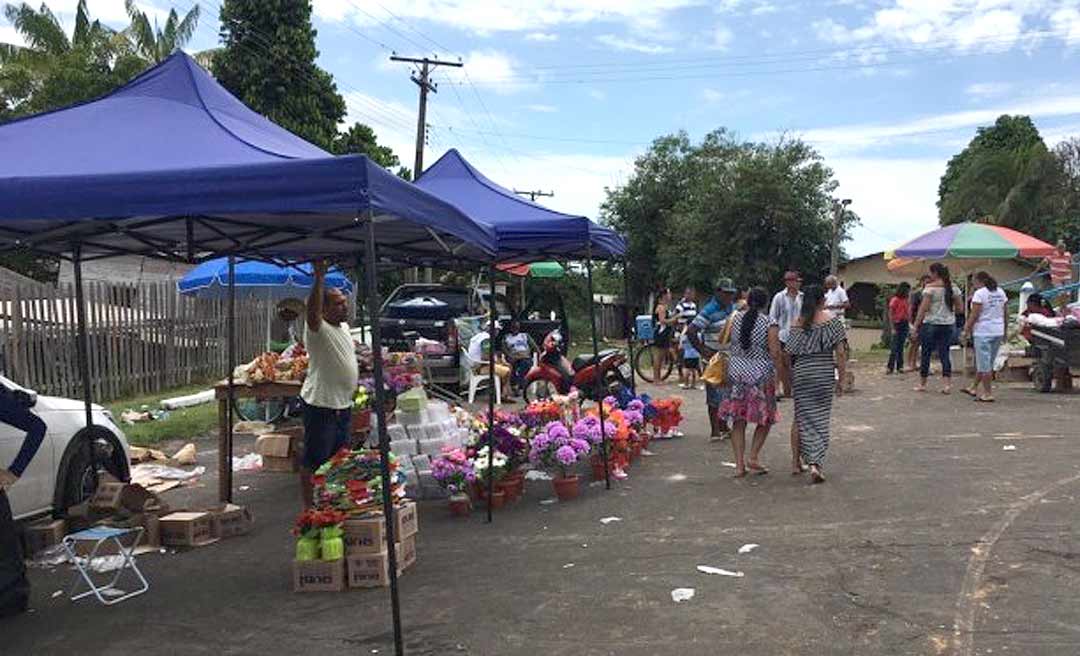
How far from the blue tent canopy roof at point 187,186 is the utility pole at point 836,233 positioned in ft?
89.5

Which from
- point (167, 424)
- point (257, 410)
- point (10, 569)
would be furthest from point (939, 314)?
point (10, 569)

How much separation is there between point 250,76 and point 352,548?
74.8 feet

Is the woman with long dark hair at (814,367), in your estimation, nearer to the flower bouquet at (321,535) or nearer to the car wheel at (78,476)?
the flower bouquet at (321,535)

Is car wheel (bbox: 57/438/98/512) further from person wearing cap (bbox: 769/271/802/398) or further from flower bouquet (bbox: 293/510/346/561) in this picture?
person wearing cap (bbox: 769/271/802/398)

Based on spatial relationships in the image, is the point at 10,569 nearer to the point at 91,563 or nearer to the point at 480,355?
the point at 91,563

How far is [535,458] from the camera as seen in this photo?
7988 millimetres

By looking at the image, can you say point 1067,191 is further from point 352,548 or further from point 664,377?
point 352,548

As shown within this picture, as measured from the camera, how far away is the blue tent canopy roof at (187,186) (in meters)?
4.67

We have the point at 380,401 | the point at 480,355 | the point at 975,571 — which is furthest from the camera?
the point at 480,355

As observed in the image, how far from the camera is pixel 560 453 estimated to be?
309 inches

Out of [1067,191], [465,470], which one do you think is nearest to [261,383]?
[465,470]

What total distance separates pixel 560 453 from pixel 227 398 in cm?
297

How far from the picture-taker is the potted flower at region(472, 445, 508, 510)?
7555 millimetres

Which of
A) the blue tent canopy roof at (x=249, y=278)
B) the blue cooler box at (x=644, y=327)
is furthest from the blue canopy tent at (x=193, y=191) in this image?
the blue cooler box at (x=644, y=327)
